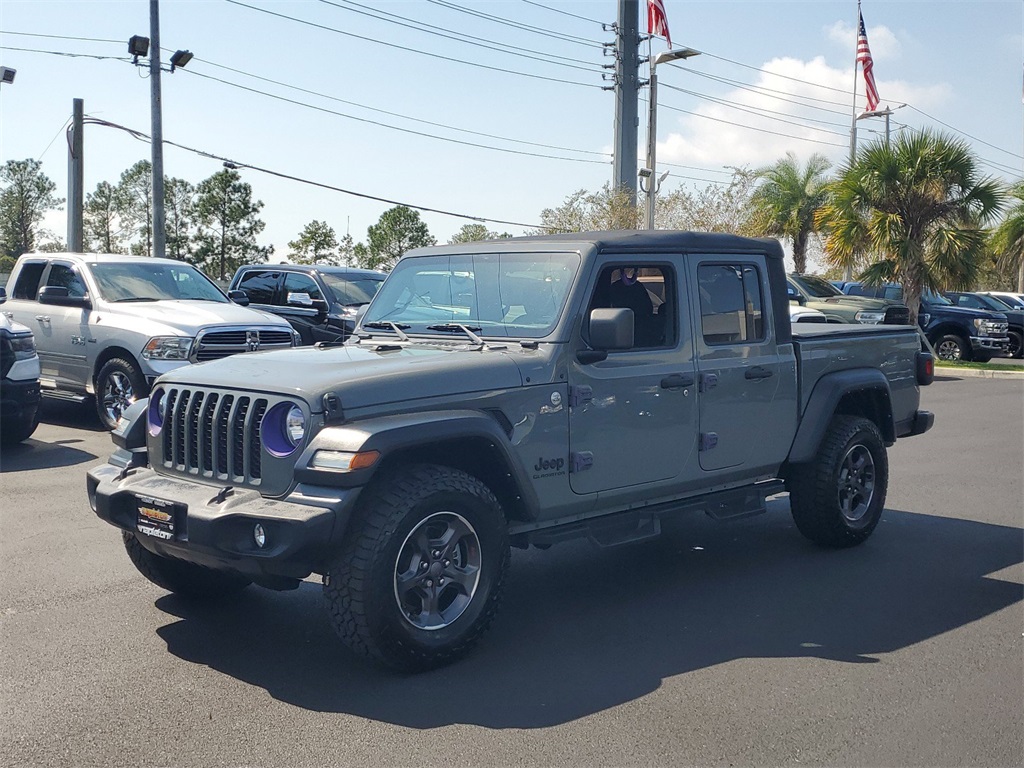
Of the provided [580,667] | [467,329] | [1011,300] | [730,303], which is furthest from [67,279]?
[1011,300]

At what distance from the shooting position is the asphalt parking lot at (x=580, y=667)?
12.6ft

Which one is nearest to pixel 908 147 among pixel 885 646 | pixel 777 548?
pixel 777 548

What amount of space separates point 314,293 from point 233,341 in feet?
13.2

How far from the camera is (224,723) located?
3.98 meters

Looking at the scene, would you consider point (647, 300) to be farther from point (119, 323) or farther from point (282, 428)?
point (119, 323)

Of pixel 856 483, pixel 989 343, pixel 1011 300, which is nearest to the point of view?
pixel 856 483

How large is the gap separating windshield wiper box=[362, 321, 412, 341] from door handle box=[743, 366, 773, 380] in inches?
79.0

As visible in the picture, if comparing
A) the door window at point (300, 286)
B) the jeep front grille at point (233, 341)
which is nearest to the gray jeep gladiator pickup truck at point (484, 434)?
the jeep front grille at point (233, 341)

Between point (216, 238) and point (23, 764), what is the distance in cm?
7493

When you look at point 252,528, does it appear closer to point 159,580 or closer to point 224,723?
point 224,723

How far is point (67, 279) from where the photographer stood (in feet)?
39.2

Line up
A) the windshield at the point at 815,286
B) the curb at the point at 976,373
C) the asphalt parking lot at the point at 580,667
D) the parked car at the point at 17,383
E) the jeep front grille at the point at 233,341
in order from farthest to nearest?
the windshield at the point at 815,286 → the curb at the point at 976,373 → the jeep front grille at the point at 233,341 → the parked car at the point at 17,383 → the asphalt parking lot at the point at 580,667

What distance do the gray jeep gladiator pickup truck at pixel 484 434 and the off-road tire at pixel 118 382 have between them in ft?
17.9

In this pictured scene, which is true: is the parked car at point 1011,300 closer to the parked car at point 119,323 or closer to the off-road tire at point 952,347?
the off-road tire at point 952,347
